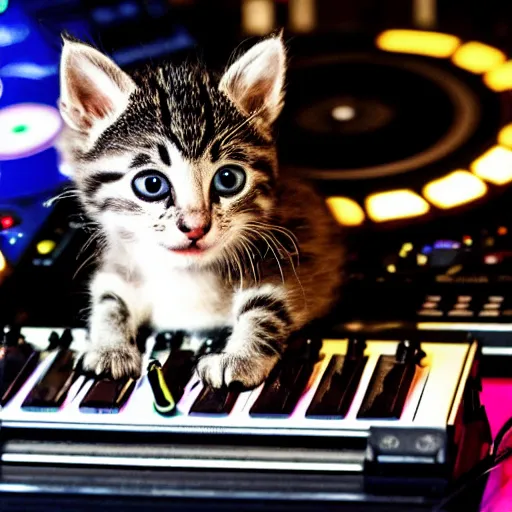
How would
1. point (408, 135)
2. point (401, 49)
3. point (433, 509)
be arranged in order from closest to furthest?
point (433, 509) < point (408, 135) < point (401, 49)

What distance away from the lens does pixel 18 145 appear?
1.02m

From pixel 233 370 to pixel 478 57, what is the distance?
60 cm

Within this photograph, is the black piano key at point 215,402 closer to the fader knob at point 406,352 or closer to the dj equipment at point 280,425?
the dj equipment at point 280,425

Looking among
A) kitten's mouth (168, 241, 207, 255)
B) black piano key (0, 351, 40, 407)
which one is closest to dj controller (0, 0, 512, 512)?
black piano key (0, 351, 40, 407)

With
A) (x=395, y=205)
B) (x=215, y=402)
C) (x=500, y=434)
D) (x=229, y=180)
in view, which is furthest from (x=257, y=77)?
(x=500, y=434)

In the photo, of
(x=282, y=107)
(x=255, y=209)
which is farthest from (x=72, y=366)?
(x=282, y=107)

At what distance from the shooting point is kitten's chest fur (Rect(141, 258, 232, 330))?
3.06 feet

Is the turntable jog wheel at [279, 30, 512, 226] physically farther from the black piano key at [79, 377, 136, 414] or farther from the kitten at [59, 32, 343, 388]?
the black piano key at [79, 377, 136, 414]

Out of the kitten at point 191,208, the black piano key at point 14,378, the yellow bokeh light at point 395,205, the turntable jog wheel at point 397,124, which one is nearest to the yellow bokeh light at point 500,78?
the turntable jog wheel at point 397,124

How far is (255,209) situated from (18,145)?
316mm

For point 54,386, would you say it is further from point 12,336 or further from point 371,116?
point 371,116

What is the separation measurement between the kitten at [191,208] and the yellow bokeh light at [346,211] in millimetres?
59

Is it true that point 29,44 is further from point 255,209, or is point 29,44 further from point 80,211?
point 255,209

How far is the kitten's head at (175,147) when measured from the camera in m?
0.87
